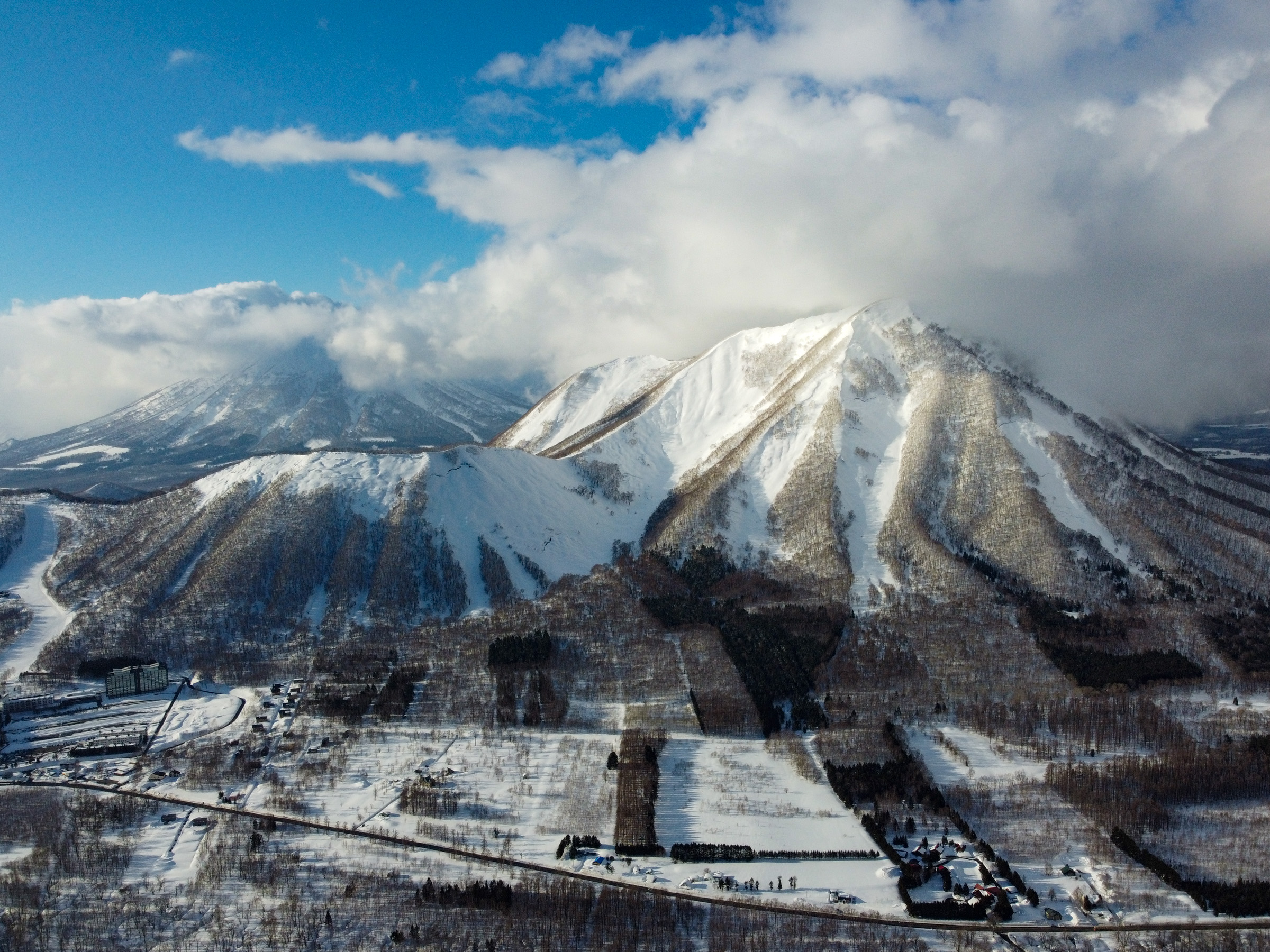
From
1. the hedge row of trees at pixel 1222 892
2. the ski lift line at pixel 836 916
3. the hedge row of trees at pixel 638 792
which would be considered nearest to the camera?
the ski lift line at pixel 836 916

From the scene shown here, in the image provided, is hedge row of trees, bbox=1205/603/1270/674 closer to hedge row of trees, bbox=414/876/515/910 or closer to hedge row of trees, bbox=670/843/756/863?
hedge row of trees, bbox=670/843/756/863

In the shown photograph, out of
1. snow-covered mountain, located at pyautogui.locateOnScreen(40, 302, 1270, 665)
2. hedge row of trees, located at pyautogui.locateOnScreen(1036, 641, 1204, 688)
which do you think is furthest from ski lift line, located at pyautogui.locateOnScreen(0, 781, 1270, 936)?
snow-covered mountain, located at pyautogui.locateOnScreen(40, 302, 1270, 665)

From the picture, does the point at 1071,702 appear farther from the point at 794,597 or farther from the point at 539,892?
the point at 539,892

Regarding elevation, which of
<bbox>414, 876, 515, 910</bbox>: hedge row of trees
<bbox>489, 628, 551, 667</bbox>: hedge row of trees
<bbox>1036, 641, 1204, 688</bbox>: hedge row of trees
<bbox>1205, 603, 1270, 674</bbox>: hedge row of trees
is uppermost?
<bbox>1205, 603, 1270, 674</bbox>: hedge row of trees

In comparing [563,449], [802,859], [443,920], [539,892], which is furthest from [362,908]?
[563,449]

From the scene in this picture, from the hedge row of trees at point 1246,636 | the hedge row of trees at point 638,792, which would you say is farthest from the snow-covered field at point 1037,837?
the hedge row of trees at point 1246,636

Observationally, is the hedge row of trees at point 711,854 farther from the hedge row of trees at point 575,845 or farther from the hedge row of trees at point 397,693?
the hedge row of trees at point 397,693
